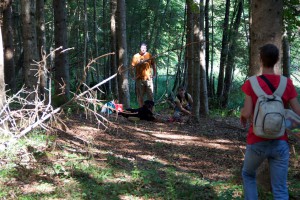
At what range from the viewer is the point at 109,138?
8.93m

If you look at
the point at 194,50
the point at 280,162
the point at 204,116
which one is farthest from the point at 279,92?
the point at 204,116

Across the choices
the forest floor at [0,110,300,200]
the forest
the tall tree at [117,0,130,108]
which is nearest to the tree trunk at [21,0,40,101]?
the forest

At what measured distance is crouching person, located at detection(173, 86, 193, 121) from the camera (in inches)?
457

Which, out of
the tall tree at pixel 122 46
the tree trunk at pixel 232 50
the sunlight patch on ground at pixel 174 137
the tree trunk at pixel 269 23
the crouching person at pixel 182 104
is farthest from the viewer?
the tree trunk at pixel 232 50

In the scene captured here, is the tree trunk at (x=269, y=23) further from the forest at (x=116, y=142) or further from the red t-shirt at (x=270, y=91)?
the red t-shirt at (x=270, y=91)

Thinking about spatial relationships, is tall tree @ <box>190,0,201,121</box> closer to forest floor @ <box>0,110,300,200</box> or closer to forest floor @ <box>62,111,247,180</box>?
forest floor @ <box>62,111,247,180</box>

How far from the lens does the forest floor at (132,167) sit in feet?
17.5

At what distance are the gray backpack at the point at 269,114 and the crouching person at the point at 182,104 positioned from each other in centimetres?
785

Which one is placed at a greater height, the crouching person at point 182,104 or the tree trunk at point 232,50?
the tree trunk at point 232,50

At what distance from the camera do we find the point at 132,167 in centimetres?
666

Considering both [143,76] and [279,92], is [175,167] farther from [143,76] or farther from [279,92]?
[143,76]

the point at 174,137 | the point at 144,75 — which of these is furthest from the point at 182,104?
the point at 174,137

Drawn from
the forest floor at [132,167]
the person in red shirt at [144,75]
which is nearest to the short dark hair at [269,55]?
the forest floor at [132,167]

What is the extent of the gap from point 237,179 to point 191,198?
120 cm
